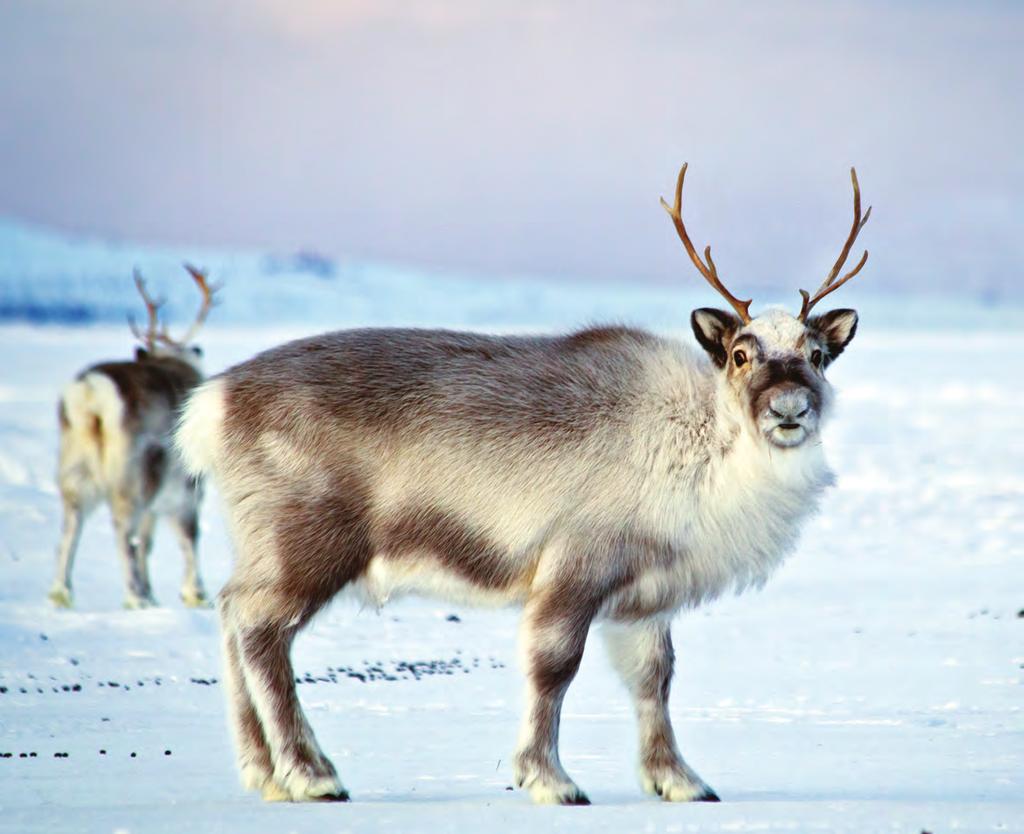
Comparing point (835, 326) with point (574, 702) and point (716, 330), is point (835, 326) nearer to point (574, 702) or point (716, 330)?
point (716, 330)

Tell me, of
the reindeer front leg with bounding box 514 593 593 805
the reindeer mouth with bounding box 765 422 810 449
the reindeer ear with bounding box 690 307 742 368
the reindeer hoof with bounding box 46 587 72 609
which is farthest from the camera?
the reindeer hoof with bounding box 46 587 72 609

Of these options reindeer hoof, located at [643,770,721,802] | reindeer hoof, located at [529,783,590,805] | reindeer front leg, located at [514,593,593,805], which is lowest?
reindeer hoof, located at [643,770,721,802]

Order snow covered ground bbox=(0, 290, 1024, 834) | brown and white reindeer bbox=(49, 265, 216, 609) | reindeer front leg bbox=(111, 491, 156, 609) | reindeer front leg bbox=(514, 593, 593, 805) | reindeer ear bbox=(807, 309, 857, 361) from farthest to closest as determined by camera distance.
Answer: brown and white reindeer bbox=(49, 265, 216, 609) < reindeer front leg bbox=(111, 491, 156, 609) < reindeer ear bbox=(807, 309, 857, 361) < reindeer front leg bbox=(514, 593, 593, 805) < snow covered ground bbox=(0, 290, 1024, 834)

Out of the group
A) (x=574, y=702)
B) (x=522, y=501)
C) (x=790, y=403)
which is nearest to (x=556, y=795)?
(x=522, y=501)

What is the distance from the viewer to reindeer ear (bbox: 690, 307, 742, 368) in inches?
270

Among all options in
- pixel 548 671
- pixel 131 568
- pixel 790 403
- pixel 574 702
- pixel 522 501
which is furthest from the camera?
pixel 131 568

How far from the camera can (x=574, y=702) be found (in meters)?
9.55

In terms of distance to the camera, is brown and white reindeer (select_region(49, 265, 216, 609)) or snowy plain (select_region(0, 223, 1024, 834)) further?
brown and white reindeer (select_region(49, 265, 216, 609))

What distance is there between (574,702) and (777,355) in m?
3.46

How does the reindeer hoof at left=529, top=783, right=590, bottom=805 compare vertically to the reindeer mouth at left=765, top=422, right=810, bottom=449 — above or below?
below

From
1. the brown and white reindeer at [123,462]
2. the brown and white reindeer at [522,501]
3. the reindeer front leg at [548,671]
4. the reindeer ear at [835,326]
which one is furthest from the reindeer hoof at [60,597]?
the reindeer ear at [835,326]

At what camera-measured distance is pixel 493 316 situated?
8212cm

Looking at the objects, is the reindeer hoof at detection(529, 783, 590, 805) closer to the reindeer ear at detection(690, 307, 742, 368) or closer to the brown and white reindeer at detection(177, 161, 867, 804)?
the brown and white reindeer at detection(177, 161, 867, 804)

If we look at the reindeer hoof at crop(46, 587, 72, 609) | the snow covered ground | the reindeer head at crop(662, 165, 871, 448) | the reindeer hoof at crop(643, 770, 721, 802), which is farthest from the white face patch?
the reindeer hoof at crop(46, 587, 72, 609)
